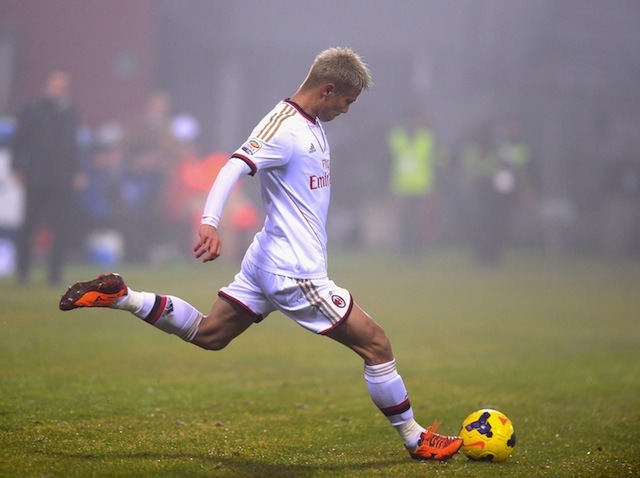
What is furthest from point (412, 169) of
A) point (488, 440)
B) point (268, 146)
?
point (268, 146)

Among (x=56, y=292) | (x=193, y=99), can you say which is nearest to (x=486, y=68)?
(x=193, y=99)

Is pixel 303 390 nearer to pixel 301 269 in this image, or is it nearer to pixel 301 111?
pixel 301 269

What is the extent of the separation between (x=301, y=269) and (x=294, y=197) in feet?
1.17

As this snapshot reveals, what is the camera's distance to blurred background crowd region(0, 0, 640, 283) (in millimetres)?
20031

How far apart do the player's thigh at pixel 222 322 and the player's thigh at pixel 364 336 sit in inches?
20.2

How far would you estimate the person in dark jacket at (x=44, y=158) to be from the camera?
1534 centimetres

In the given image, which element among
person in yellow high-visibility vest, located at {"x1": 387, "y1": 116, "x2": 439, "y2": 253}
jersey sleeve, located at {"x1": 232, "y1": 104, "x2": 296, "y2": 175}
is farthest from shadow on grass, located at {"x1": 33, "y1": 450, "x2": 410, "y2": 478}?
person in yellow high-visibility vest, located at {"x1": 387, "y1": 116, "x2": 439, "y2": 253}

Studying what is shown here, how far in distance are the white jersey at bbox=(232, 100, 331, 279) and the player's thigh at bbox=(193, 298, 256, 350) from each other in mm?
302

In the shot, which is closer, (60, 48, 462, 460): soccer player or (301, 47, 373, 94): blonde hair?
(60, 48, 462, 460): soccer player

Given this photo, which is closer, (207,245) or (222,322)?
(207,245)

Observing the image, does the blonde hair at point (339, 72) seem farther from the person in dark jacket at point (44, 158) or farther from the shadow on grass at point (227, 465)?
the person in dark jacket at point (44, 158)

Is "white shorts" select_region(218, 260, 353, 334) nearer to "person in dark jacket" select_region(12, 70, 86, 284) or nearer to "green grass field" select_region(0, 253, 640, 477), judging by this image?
"green grass field" select_region(0, 253, 640, 477)

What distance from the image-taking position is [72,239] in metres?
18.7

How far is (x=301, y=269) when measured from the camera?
5.18 metres
